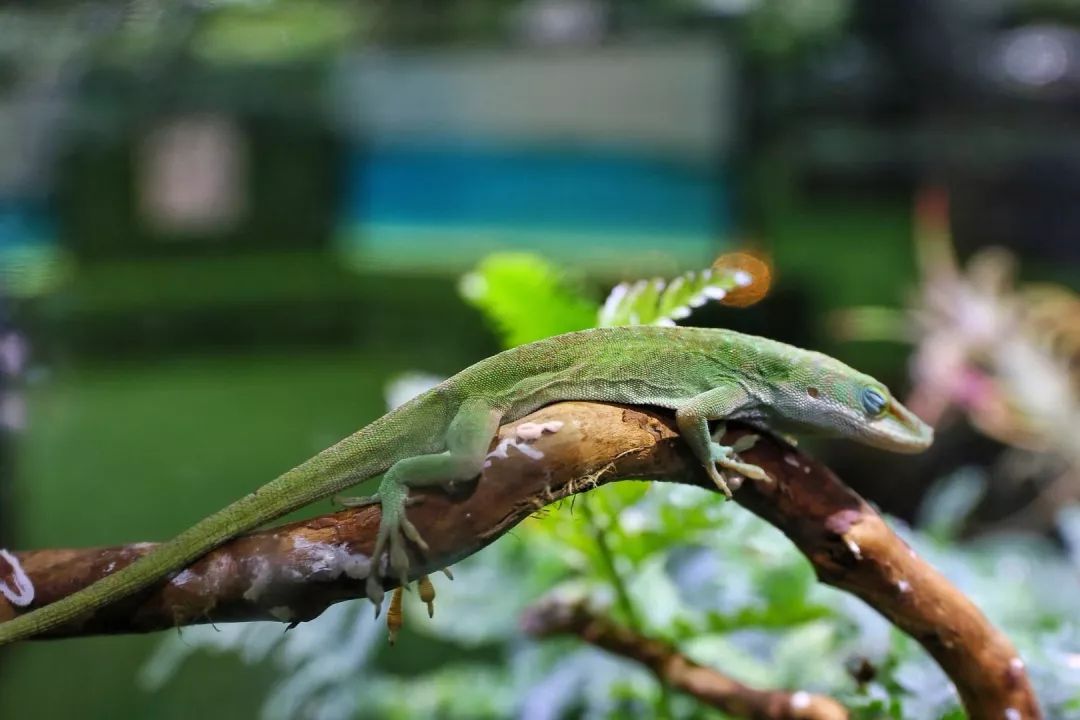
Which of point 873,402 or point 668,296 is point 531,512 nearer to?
point 668,296

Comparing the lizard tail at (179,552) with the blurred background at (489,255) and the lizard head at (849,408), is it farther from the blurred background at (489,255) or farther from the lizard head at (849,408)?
the lizard head at (849,408)

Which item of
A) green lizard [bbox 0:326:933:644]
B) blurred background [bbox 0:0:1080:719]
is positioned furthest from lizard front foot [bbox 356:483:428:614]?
blurred background [bbox 0:0:1080:719]

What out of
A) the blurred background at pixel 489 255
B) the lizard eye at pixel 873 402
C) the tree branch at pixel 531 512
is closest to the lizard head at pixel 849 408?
the lizard eye at pixel 873 402

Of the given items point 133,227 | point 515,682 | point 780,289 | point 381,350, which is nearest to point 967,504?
point 780,289

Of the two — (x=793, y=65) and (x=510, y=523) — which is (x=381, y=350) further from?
(x=793, y=65)

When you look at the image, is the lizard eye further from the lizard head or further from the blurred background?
the blurred background

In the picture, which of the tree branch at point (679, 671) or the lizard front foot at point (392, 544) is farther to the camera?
the tree branch at point (679, 671)
